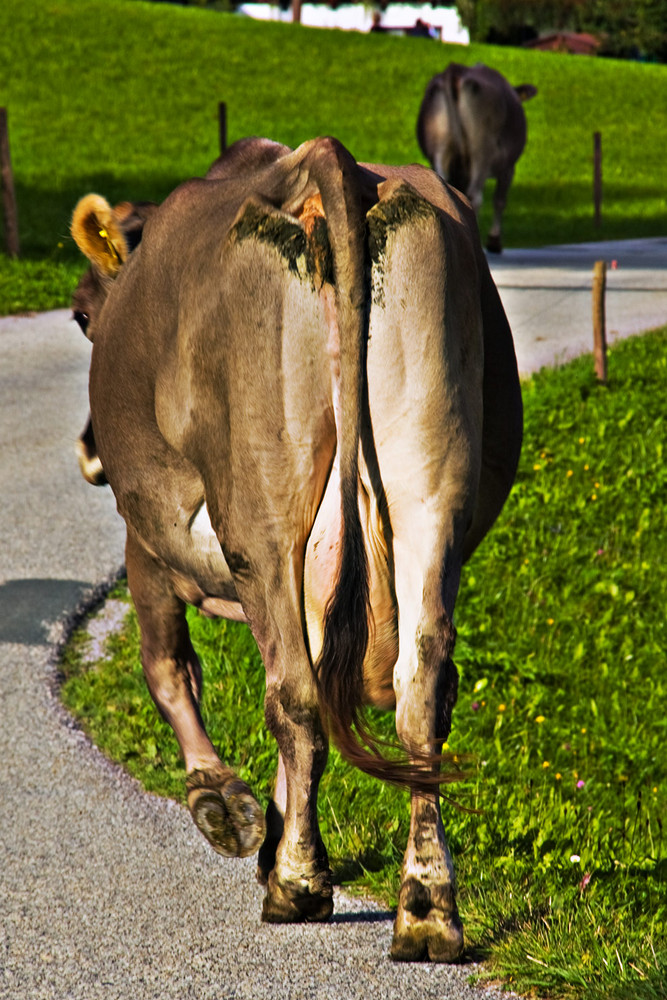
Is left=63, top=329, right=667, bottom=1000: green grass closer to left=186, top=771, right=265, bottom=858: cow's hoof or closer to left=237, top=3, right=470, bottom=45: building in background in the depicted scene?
left=186, top=771, right=265, bottom=858: cow's hoof

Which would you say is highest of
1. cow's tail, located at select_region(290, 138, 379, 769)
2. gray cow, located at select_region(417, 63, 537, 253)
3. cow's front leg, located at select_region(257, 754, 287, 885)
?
cow's tail, located at select_region(290, 138, 379, 769)

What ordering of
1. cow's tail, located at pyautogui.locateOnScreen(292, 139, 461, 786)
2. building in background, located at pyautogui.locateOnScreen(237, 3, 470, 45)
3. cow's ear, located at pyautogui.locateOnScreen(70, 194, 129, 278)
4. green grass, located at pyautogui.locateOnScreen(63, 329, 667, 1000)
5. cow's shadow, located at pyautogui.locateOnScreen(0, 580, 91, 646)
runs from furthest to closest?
building in background, located at pyautogui.locateOnScreen(237, 3, 470, 45) < cow's shadow, located at pyautogui.locateOnScreen(0, 580, 91, 646) < green grass, located at pyautogui.locateOnScreen(63, 329, 667, 1000) < cow's ear, located at pyautogui.locateOnScreen(70, 194, 129, 278) < cow's tail, located at pyautogui.locateOnScreen(292, 139, 461, 786)

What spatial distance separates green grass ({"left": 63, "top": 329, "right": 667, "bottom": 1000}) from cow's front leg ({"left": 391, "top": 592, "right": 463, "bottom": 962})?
719 mm

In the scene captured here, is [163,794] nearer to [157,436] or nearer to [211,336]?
[157,436]

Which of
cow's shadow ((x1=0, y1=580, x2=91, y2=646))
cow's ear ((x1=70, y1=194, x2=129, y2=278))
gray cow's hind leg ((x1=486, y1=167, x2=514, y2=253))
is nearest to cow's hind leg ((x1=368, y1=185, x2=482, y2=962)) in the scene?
cow's ear ((x1=70, y1=194, x2=129, y2=278))

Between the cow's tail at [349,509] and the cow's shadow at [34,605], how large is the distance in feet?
12.1

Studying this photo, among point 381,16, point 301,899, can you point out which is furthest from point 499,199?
point 381,16

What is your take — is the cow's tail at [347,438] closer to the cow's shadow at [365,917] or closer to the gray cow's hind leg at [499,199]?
the cow's shadow at [365,917]

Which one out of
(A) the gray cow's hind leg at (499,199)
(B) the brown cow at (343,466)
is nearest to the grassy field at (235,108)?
(A) the gray cow's hind leg at (499,199)

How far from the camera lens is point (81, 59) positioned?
3684 centimetres

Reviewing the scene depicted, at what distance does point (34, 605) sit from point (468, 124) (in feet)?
37.4

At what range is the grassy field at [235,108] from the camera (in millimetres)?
22047

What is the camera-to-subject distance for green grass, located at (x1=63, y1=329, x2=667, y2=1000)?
351 centimetres

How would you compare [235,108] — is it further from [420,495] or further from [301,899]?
[301,899]
